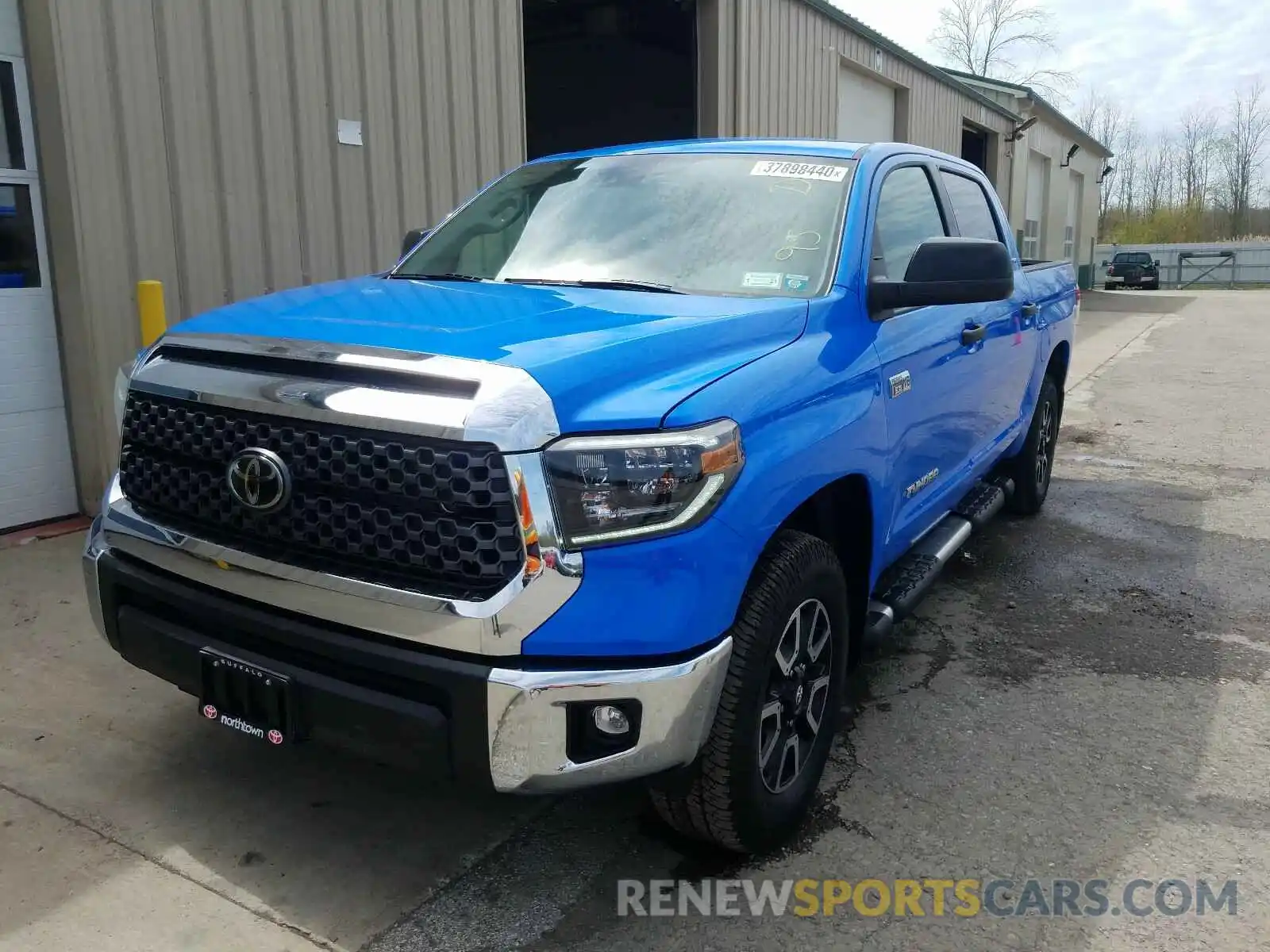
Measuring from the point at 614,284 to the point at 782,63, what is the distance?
31.1 ft

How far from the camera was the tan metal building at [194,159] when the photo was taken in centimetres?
530

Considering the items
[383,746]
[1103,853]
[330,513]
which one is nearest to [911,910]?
[1103,853]

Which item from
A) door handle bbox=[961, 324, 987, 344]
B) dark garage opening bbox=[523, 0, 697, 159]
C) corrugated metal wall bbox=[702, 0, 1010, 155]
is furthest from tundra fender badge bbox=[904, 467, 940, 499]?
dark garage opening bbox=[523, 0, 697, 159]

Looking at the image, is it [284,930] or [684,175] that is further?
[684,175]

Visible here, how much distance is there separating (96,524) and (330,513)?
0.98m

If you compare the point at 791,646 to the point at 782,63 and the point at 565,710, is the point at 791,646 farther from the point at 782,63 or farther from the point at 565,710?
the point at 782,63

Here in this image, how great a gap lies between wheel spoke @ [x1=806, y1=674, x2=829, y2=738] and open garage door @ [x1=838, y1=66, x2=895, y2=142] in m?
12.0

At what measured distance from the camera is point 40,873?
2.68 m

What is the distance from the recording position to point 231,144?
599 cm

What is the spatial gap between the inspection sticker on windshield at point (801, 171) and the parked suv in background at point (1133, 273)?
4357cm

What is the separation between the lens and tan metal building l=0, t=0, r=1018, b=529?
530 cm

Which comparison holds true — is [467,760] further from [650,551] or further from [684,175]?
[684,175]

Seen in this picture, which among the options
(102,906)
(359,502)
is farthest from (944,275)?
(102,906)

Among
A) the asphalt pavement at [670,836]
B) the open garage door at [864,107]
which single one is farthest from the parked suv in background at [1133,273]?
the asphalt pavement at [670,836]
